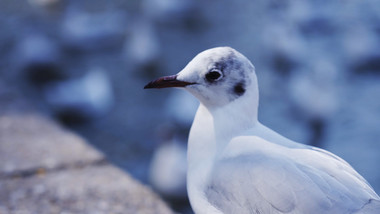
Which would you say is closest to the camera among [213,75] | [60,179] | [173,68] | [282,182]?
[282,182]

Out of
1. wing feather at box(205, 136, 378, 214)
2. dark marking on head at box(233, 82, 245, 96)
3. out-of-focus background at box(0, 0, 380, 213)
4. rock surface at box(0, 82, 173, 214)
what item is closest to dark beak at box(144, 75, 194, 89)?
dark marking on head at box(233, 82, 245, 96)

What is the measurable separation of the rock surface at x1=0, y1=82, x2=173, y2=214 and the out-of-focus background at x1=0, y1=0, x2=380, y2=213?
70 cm

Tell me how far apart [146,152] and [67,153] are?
5.44 feet

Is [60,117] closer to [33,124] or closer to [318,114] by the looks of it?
[33,124]

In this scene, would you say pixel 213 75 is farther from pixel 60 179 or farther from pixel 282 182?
pixel 60 179

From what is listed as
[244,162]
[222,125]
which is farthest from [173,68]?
[244,162]

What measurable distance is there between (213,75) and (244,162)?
30 centimetres

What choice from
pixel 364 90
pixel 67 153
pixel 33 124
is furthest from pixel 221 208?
Result: pixel 364 90

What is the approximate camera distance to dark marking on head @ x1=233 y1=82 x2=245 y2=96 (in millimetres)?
1822

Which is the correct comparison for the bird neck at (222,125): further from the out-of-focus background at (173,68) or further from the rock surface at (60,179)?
the out-of-focus background at (173,68)

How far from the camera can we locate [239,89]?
1.83m

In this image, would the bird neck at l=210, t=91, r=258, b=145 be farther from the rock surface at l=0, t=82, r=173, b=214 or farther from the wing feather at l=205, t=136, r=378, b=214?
the rock surface at l=0, t=82, r=173, b=214

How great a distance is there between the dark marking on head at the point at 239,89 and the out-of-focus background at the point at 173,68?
1.96m

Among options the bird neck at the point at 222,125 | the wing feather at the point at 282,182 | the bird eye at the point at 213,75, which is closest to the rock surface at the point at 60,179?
the bird neck at the point at 222,125
